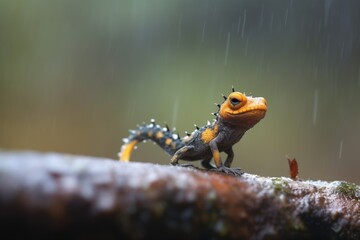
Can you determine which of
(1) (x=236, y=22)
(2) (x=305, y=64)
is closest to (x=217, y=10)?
(1) (x=236, y=22)

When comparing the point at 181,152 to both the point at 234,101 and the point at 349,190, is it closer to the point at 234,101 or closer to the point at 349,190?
the point at 234,101

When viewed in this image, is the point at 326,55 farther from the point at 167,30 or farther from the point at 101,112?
the point at 101,112

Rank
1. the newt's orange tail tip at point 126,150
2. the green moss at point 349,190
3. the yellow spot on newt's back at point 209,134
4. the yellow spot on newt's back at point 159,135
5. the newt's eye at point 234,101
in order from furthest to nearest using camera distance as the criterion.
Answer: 1. the newt's orange tail tip at point 126,150
2. the yellow spot on newt's back at point 159,135
3. the yellow spot on newt's back at point 209,134
4. the newt's eye at point 234,101
5. the green moss at point 349,190

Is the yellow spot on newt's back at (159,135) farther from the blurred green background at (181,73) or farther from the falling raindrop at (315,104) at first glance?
the falling raindrop at (315,104)

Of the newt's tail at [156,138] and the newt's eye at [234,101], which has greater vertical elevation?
the newt's eye at [234,101]

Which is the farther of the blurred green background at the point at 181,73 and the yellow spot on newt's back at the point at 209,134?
the blurred green background at the point at 181,73

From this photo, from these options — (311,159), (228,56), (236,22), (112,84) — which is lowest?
(311,159)

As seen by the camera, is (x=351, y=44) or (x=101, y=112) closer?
(x=351, y=44)

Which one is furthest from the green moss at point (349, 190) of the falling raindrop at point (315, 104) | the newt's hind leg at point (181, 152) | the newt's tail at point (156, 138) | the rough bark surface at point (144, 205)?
the falling raindrop at point (315, 104)
